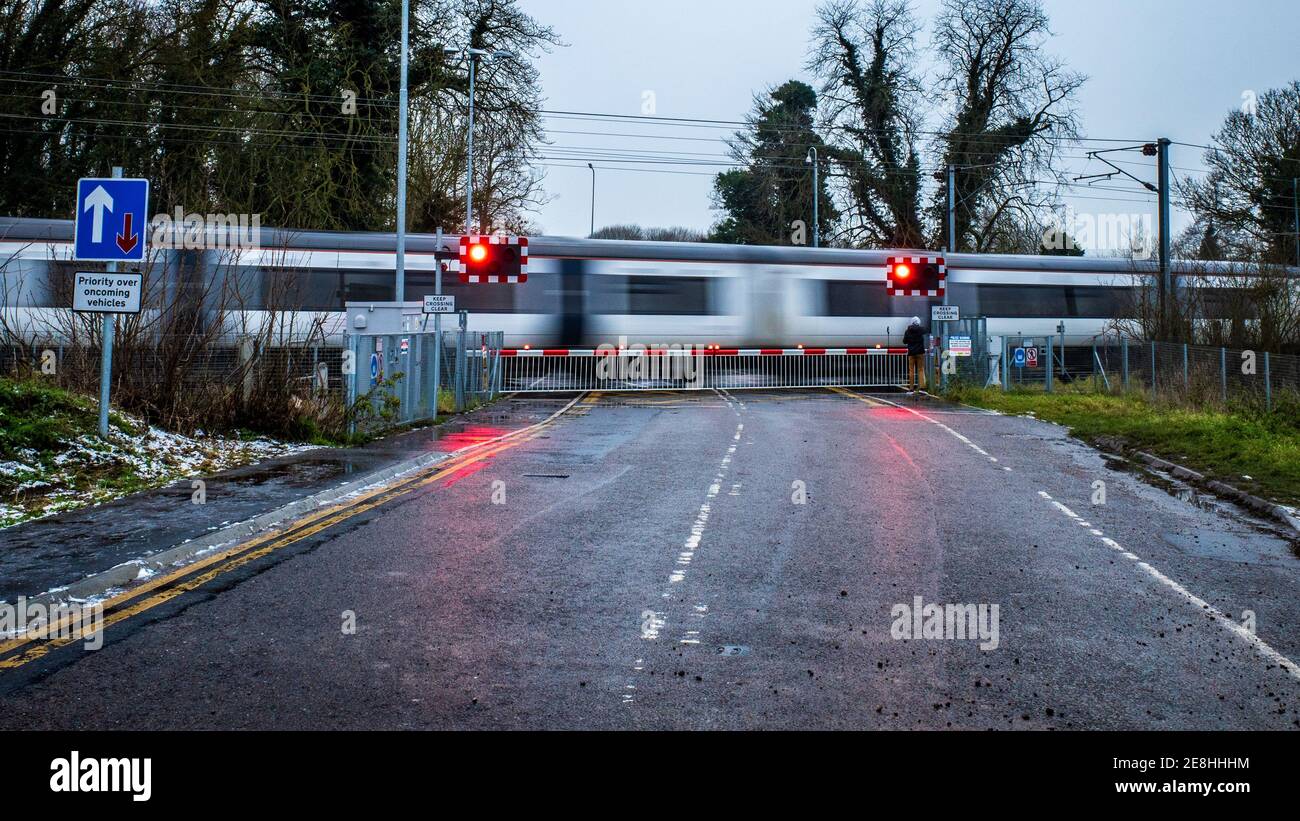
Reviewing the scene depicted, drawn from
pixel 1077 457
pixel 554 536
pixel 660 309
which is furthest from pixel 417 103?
pixel 554 536

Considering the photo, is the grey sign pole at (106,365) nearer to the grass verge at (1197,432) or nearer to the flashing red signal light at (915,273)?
the grass verge at (1197,432)

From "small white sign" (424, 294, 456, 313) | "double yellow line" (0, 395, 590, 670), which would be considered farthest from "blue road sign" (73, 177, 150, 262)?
"small white sign" (424, 294, 456, 313)

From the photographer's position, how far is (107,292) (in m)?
12.4

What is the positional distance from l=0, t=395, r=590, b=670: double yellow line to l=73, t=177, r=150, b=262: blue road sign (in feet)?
11.9

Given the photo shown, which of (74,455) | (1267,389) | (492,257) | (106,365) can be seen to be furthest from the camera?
(492,257)

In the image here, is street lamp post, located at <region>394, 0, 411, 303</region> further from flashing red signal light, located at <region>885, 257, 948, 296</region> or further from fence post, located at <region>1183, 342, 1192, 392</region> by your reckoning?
fence post, located at <region>1183, 342, 1192, 392</region>

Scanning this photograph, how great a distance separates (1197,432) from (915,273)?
13362 millimetres

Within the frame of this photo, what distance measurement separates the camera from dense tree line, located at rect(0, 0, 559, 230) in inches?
1342

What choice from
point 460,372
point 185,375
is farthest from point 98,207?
point 460,372

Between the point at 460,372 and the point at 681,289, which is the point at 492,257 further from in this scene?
the point at 681,289

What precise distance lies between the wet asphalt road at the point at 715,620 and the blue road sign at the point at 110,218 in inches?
159
